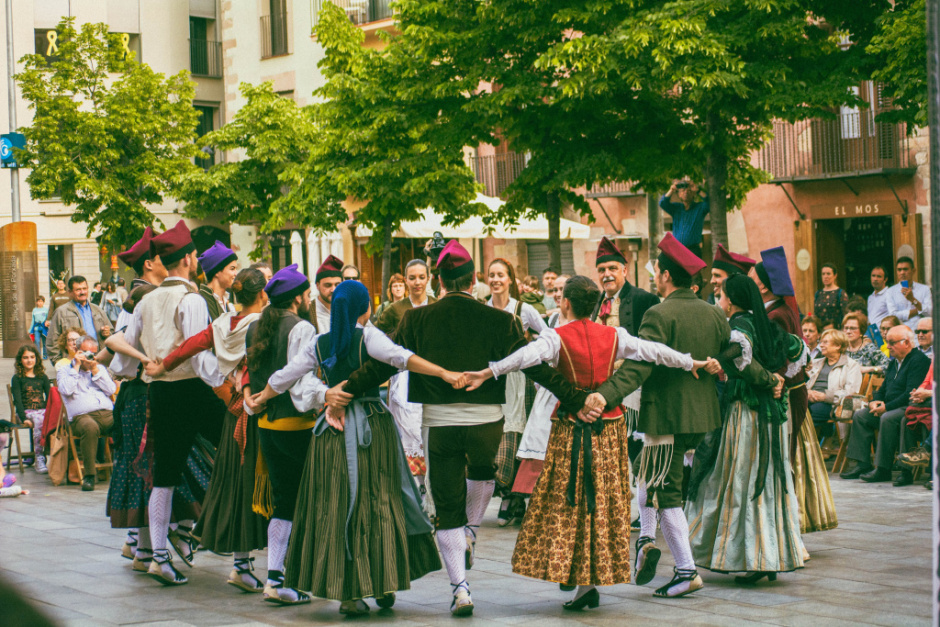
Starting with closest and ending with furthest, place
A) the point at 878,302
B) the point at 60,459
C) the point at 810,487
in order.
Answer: the point at 810,487
the point at 60,459
the point at 878,302

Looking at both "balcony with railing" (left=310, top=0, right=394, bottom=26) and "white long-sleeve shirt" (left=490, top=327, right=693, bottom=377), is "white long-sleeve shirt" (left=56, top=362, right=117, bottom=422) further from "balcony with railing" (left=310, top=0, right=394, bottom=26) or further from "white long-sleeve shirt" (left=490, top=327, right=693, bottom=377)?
"balcony with railing" (left=310, top=0, right=394, bottom=26)

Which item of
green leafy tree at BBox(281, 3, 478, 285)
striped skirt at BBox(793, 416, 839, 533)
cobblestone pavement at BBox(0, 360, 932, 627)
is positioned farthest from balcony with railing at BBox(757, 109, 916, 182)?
striped skirt at BBox(793, 416, 839, 533)

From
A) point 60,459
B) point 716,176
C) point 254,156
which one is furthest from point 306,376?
point 254,156

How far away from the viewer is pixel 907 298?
50.0 feet

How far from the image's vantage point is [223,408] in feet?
25.3

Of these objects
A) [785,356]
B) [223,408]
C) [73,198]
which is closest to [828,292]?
[785,356]

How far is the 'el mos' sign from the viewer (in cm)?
2189

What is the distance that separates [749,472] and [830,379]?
5.60 meters

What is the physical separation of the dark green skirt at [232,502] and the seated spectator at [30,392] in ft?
21.6

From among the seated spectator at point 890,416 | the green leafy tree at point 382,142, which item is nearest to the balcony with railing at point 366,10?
the green leafy tree at point 382,142

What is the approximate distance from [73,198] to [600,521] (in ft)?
93.1

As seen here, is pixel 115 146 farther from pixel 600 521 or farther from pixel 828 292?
pixel 600 521

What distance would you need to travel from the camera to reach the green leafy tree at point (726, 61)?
14.1 metres

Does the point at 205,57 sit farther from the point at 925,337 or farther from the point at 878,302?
the point at 925,337
